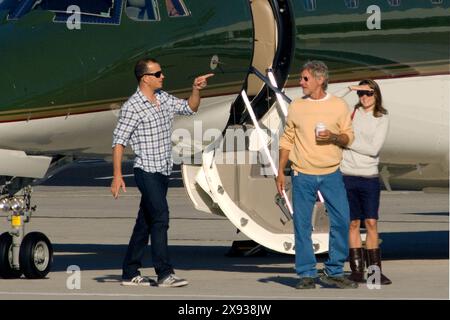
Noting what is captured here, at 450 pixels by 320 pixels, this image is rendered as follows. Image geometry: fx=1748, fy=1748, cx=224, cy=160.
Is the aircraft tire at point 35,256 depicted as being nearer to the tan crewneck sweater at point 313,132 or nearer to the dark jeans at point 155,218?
the dark jeans at point 155,218

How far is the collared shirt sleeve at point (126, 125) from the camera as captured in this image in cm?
1593

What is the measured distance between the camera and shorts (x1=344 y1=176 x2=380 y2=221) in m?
16.3

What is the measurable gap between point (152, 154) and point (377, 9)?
344cm

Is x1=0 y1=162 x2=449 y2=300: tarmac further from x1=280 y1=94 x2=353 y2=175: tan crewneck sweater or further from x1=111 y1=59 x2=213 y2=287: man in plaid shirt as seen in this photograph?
x1=280 y1=94 x2=353 y2=175: tan crewneck sweater

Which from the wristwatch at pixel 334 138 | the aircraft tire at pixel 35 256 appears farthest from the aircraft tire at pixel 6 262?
the wristwatch at pixel 334 138

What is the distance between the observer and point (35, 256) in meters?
17.4

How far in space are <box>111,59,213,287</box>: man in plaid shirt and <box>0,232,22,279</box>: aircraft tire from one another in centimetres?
177

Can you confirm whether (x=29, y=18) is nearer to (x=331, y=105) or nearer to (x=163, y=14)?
(x=163, y=14)

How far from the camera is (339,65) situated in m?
17.8

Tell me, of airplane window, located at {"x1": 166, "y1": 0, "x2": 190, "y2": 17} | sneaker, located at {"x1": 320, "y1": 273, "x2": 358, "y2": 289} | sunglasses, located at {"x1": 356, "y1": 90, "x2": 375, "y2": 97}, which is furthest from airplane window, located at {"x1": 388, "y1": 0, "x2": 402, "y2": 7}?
sneaker, located at {"x1": 320, "y1": 273, "x2": 358, "y2": 289}

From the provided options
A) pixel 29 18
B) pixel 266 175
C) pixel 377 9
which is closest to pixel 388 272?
pixel 266 175

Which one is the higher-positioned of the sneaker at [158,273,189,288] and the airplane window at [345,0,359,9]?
the airplane window at [345,0,359,9]

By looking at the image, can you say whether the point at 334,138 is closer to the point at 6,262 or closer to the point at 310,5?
the point at 310,5

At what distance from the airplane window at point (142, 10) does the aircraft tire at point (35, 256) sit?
8.11 ft
